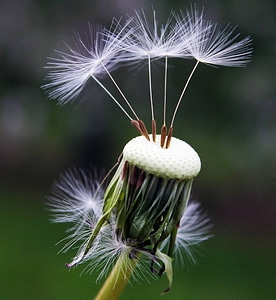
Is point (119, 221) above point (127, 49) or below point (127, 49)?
below

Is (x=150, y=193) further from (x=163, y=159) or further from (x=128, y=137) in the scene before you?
(x=128, y=137)

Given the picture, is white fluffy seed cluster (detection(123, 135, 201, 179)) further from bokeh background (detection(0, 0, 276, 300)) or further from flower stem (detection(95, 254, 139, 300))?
bokeh background (detection(0, 0, 276, 300))

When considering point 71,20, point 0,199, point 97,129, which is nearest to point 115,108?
point 97,129

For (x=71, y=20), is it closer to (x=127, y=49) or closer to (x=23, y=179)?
(x=23, y=179)

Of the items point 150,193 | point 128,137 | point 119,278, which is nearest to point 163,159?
point 150,193

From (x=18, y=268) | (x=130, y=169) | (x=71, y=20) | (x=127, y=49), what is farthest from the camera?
(x=71, y=20)

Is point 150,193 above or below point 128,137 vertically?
below
